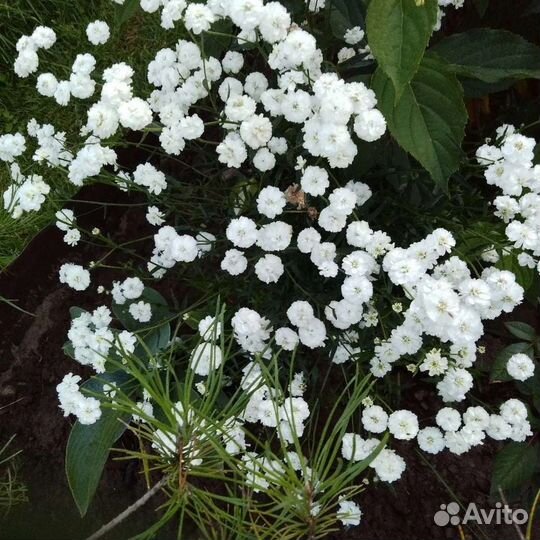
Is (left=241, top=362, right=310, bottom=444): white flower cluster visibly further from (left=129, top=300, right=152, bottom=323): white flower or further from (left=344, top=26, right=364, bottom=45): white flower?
(left=344, top=26, right=364, bottom=45): white flower

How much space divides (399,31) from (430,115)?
18 cm

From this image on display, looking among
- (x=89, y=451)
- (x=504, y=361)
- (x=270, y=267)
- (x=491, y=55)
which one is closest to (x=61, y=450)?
(x=89, y=451)

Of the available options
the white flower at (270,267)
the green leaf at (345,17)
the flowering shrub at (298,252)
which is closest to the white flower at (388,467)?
the flowering shrub at (298,252)

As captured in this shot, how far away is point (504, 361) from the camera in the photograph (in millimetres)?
1145

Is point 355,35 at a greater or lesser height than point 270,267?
greater

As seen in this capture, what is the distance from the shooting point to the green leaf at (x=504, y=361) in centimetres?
114

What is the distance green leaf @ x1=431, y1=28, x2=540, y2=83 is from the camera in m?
1.12

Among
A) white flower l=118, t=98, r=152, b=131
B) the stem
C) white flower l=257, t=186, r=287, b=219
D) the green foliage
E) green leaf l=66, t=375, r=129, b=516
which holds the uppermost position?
white flower l=118, t=98, r=152, b=131

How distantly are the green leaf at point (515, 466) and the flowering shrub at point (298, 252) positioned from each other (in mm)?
85

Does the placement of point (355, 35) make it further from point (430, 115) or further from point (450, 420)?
point (450, 420)

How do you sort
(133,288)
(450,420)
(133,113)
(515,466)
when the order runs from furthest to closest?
1. (133,288)
2. (515,466)
3. (450,420)
4. (133,113)

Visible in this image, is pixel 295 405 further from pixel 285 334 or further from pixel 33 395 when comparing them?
pixel 33 395

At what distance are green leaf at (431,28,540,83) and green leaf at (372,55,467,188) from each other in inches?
3.9

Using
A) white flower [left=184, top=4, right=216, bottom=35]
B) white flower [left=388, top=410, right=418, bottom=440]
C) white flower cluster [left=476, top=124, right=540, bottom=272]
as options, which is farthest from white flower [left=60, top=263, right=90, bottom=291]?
white flower cluster [left=476, top=124, right=540, bottom=272]
